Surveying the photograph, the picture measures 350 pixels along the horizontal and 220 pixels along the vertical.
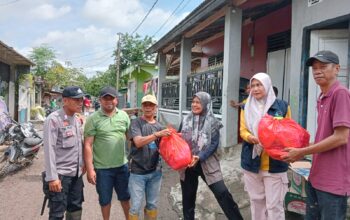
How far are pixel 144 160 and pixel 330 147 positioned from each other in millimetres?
2001

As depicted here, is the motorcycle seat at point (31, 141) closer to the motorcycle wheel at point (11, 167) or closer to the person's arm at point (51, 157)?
the motorcycle wheel at point (11, 167)

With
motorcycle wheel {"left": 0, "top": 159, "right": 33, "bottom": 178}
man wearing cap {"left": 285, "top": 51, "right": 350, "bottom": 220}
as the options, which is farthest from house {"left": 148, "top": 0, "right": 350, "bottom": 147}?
motorcycle wheel {"left": 0, "top": 159, "right": 33, "bottom": 178}

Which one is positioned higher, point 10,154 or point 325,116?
point 325,116

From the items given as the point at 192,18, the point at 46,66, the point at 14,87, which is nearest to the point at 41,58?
the point at 46,66

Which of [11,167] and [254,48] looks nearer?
[11,167]

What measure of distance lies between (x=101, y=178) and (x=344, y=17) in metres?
3.76

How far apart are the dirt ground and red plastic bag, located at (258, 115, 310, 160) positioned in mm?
2372

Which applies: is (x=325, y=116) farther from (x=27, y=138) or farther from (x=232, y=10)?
(x=27, y=138)

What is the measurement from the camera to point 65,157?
3551 mm

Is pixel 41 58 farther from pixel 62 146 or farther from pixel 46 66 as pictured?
pixel 62 146

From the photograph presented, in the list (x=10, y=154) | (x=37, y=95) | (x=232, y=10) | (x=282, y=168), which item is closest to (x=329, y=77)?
(x=282, y=168)

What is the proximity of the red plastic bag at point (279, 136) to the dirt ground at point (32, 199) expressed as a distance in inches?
93.4

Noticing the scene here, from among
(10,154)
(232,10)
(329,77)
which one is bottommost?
(10,154)

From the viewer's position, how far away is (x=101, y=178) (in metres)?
3.90
